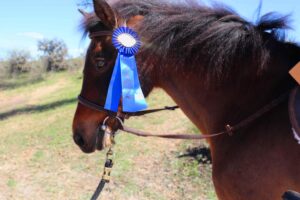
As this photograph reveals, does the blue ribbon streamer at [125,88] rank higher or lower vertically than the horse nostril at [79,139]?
higher

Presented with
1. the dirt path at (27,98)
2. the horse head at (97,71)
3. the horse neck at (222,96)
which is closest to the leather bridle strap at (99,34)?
the horse head at (97,71)

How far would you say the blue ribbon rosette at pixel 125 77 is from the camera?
2.33 m

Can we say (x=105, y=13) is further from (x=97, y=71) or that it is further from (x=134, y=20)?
(x=97, y=71)

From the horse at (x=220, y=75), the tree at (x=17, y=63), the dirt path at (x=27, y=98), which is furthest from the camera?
the tree at (x=17, y=63)

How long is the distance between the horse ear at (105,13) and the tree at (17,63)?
1056 inches

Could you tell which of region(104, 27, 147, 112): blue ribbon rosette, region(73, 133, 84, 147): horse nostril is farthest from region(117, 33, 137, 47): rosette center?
region(73, 133, 84, 147): horse nostril

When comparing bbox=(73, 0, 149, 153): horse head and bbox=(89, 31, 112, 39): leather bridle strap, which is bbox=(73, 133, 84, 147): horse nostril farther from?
bbox=(89, 31, 112, 39): leather bridle strap

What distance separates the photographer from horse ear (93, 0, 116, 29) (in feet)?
7.50

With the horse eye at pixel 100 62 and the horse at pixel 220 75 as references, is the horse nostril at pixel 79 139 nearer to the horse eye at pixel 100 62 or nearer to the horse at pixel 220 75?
the horse at pixel 220 75

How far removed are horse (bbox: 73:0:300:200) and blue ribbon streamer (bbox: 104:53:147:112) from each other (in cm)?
6

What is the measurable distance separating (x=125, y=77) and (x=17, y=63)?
2719 cm

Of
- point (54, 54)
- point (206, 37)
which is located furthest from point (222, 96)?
point (54, 54)

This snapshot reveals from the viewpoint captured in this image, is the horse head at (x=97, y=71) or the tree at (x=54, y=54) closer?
the horse head at (x=97, y=71)

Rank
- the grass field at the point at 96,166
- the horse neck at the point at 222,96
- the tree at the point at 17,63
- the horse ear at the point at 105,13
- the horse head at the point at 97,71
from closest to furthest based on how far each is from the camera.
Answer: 1. the horse neck at the point at 222,96
2. the horse ear at the point at 105,13
3. the horse head at the point at 97,71
4. the grass field at the point at 96,166
5. the tree at the point at 17,63
